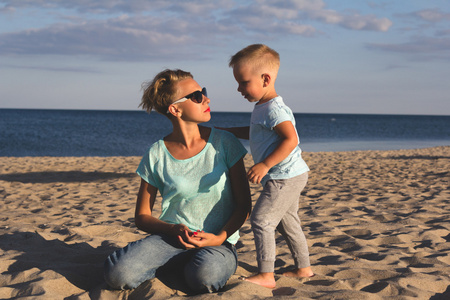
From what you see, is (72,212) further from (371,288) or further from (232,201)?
(371,288)

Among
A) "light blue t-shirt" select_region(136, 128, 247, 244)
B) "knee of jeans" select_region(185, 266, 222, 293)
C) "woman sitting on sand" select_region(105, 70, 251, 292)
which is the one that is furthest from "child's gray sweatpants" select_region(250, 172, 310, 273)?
"knee of jeans" select_region(185, 266, 222, 293)

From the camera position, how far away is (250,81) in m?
2.86

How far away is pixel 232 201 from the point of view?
2.84 meters

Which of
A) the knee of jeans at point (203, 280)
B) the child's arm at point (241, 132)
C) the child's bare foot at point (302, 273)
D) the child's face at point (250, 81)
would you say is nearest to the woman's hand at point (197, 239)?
the knee of jeans at point (203, 280)

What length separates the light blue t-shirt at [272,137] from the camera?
272cm

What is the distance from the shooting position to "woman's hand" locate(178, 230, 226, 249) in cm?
249

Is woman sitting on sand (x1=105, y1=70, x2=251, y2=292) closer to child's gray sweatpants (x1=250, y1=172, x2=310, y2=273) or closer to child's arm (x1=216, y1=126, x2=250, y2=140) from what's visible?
child's gray sweatpants (x1=250, y1=172, x2=310, y2=273)

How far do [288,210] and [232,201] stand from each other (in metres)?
0.39

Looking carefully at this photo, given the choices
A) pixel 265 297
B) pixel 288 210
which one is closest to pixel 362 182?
pixel 288 210

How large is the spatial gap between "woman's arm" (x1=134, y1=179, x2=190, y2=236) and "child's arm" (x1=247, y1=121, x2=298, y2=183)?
1.93 feet

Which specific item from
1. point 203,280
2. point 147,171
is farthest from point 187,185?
point 203,280

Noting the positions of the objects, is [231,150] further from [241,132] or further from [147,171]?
[147,171]

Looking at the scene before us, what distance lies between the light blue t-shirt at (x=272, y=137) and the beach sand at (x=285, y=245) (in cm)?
73

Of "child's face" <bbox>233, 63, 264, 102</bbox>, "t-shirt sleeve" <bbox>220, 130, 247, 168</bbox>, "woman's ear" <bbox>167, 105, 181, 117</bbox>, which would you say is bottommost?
"t-shirt sleeve" <bbox>220, 130, 247, 168</bbox>
